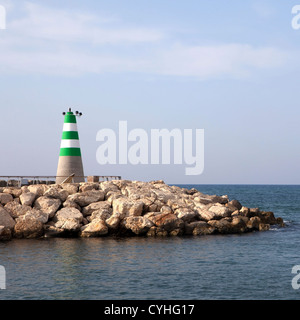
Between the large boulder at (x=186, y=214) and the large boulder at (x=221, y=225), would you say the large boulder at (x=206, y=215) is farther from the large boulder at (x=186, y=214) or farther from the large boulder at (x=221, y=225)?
the large boulder at (x=186, y=214)

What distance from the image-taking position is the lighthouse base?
112 feet

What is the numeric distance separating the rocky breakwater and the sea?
0.92 m

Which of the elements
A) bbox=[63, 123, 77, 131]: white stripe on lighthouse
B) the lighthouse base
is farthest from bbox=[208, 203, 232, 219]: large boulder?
bbox=[63, 123, 77, 131]: white stripe on lighthouse

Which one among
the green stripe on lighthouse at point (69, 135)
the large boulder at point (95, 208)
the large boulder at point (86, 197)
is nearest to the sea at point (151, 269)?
the large boulder at point (95, 208)

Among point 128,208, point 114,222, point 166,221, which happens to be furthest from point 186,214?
point 114,222

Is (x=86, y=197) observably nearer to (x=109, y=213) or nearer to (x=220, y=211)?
(x=109, y=213)

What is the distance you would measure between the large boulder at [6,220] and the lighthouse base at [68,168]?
8.64 m

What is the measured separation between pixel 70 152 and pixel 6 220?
10.1 m

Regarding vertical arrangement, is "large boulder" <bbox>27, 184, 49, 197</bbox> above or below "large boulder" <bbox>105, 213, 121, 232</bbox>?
above

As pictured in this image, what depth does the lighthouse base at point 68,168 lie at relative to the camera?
34.0 m

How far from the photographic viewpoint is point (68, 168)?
34250 mm

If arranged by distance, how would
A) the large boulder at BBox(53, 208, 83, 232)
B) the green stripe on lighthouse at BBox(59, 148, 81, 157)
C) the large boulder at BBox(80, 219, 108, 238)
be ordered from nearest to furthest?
1. the large boulder at BBox(80, 219, 108, 238)
2. the large boulder at BBox(53, 208, 83, 232)
3. the green stripe on lighthouse at BBox(59, 148, 81, 157)

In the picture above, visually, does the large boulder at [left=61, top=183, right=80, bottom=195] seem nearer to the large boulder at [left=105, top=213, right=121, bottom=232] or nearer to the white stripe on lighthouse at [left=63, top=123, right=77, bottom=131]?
the large boulder at [left=105, top=213, right=121, bottom=232]
